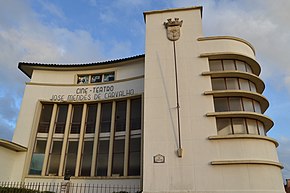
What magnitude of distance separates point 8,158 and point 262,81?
20032 millimetres

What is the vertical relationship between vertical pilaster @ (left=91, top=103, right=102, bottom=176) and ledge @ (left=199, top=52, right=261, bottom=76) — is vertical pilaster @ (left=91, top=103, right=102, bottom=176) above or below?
below

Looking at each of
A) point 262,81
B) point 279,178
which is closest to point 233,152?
point 279,178

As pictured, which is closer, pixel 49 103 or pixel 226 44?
pixel 226 44

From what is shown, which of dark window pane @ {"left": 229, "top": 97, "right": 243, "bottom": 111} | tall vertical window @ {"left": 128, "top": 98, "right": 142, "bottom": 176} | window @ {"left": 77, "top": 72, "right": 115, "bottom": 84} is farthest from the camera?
window @ {"left": 77, "top": 72, "right": 115, "bottom": 84}

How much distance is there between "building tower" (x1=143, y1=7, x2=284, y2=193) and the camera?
13.7 m

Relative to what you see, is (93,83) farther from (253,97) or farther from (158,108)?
(253,97)

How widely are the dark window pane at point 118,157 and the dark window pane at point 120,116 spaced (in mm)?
1122

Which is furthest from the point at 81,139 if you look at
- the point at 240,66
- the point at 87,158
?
the point at 240,66

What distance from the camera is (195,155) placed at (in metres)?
14.2

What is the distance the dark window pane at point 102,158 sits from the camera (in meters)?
19.1

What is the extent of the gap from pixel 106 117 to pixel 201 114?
914cm

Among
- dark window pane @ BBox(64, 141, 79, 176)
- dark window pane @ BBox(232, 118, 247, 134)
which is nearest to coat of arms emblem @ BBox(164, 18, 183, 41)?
dark window pane @ BBox(232, 118, 247, 134)

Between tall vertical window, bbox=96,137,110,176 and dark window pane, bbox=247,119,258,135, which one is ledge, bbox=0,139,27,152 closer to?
tall vertical window, bbox=96,137,110,176

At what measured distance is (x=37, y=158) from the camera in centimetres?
1983
